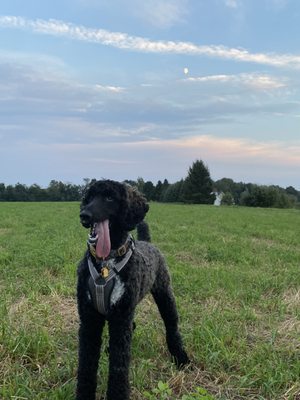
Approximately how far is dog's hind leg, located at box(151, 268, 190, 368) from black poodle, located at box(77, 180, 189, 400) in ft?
2.49

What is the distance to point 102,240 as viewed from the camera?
3268 millimetres

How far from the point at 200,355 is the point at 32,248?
23.3 ft

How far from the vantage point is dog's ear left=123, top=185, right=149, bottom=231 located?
3.50 meters

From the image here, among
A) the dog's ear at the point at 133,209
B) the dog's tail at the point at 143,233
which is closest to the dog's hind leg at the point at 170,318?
the dog's tail at the point at 143,233

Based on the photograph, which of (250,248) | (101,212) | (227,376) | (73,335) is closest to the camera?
(101,212)

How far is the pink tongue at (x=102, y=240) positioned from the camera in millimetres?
3266

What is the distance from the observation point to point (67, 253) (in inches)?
380

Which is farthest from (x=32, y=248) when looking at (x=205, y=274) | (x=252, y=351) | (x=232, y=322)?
(x=252, y=351)

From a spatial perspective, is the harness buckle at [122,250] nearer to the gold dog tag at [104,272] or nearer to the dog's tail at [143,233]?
the gold dog tag at [104,272]

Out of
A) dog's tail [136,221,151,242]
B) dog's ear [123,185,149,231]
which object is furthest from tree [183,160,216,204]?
dog's ear [123,185,149,231]

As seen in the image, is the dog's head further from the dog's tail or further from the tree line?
the tree line

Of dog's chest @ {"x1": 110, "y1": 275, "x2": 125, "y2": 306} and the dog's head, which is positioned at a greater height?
the dog's head

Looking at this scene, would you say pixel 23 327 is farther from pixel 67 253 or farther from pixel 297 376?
pixel 67 253

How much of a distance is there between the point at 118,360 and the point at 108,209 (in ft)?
3.86
